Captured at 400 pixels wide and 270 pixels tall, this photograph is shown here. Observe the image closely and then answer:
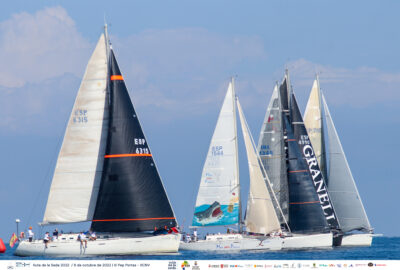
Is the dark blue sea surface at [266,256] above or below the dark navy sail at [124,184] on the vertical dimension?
below

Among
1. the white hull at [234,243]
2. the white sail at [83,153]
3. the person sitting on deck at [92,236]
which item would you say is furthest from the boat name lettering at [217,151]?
the person sitting on deck at [92,236]

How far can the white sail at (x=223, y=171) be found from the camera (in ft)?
196

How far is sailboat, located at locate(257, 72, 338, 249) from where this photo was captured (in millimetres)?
62312

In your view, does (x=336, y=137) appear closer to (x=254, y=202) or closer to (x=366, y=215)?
(x=366, y=215)

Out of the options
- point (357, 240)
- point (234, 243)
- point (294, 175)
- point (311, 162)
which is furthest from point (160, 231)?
point (357, 240)

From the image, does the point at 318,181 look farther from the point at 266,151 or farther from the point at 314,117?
the point at 314,117

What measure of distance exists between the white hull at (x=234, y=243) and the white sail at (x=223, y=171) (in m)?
1.44

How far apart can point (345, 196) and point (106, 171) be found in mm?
21095

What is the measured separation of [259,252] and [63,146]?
1377 centimetres

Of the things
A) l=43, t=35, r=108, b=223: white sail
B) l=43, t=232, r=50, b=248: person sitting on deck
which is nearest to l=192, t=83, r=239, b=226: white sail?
l=43, t=35, r=108, b=223: white sail

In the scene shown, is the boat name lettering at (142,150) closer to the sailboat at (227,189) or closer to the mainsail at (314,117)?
the sailboat at (227,189)

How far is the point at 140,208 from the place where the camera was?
53312 mm

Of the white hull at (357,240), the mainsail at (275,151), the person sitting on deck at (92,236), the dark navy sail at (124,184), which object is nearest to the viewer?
the person sitting on deck at (92,236)
